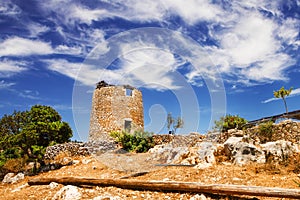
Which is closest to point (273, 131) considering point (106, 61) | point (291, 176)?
point (291, 176)

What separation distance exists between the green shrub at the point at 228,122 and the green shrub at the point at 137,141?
494cm

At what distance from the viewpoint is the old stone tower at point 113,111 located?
21516 millimetres

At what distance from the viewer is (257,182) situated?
6734 millimetres

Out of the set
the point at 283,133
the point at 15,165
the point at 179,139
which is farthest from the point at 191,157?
the point at 15,165

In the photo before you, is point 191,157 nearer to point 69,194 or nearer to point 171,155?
point 171,155

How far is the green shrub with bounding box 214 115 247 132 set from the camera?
18547 millimetres

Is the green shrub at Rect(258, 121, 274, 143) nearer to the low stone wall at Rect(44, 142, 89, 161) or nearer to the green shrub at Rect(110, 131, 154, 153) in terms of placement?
the green shrub at Rect(110, 131, 154, 153)

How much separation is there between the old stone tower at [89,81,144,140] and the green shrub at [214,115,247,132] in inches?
252

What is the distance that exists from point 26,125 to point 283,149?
1251 centimetres

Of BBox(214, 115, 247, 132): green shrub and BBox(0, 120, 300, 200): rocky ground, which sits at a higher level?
BBox(214, 115, 247, 132): green shrub

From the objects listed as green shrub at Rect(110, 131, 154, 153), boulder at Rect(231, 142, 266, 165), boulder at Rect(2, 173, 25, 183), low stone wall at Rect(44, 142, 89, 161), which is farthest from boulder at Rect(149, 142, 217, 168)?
boulder at Rect(2, 173, 25, 183)

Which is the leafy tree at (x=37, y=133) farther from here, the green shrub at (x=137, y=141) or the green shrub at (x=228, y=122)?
the green shrub at (x=228, y=122)

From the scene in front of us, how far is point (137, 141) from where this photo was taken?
1705 centimetres

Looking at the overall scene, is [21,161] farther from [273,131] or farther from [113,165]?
[273,131]
